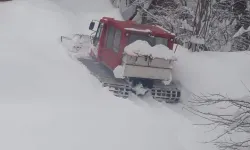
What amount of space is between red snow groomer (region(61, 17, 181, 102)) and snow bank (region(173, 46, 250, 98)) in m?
0.52

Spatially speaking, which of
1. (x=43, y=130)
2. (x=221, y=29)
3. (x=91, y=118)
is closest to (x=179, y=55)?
(x=221, y=29)

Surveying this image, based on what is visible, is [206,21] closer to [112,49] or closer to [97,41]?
[97,41]

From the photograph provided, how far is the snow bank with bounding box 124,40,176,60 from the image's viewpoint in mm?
9805

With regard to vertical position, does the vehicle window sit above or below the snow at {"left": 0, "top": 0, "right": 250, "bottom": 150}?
above

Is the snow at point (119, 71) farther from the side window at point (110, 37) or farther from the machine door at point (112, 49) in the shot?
the side window at point (110, 37)

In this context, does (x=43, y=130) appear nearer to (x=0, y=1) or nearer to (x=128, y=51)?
(x=128, y=51)

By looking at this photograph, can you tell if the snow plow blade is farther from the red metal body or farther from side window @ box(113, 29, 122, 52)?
side window @ box(113, 29, 122, 52)

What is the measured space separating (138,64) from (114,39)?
1271 millimetres

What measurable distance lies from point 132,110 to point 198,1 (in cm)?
576

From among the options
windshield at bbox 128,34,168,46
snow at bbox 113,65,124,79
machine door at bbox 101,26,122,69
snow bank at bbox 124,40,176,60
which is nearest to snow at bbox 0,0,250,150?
snow bank at bbox 124,40,176,60

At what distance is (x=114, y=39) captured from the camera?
10.9m

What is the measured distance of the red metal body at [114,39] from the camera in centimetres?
1023

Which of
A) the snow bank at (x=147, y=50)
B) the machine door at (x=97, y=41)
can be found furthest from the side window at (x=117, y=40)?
the machine door at (x=97, y=41)

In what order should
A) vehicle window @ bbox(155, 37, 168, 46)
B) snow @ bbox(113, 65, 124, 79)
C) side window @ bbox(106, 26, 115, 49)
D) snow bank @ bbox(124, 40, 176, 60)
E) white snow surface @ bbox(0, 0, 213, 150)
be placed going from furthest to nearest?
side window @ bbox(106, 26, 115, 49) < vehicle window @ bbox(155, 37, 168, 46) < snow @ bbox(113, 65, 124, 79) < snow bank @ bbox(124, 40, 176, 60) < white snow surface @ bbox(0, 0, 213, 150)
